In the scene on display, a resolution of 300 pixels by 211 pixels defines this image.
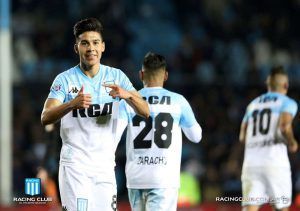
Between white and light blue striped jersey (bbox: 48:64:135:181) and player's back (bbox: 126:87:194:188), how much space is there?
1.06 metres

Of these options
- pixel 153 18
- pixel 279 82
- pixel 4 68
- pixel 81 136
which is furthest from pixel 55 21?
pixel 81 136

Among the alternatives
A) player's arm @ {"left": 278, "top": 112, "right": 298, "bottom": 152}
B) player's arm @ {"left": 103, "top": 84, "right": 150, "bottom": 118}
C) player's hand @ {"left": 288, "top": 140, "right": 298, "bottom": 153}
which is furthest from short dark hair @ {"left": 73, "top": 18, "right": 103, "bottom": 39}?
player's arm @ {"left": 278, "top": 112, "right": 298, "bottom": 152}

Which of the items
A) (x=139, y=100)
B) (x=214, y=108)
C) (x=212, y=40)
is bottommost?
(x=139, y=100)

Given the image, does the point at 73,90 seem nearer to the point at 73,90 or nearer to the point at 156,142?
the point at 73,90

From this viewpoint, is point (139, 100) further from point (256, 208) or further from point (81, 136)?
point (256, 208)

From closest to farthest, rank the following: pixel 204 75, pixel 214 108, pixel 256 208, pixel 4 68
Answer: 1. pixel 256 208
2. pixel 4 68
3. pixel 214 108
4. pixel 204 75

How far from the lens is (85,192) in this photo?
22.0ft

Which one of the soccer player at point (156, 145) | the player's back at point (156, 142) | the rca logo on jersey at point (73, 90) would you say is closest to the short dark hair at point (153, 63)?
the soccer player at point (156, 145)

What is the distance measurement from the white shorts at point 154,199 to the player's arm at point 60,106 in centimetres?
155

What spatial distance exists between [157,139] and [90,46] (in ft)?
4.68

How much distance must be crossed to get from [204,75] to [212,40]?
1192 mm

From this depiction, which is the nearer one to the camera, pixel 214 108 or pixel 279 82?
pixel 279 82

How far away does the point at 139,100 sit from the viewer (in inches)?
260

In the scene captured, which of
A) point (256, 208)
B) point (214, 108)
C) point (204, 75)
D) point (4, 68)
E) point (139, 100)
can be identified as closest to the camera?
point (139, 100)
